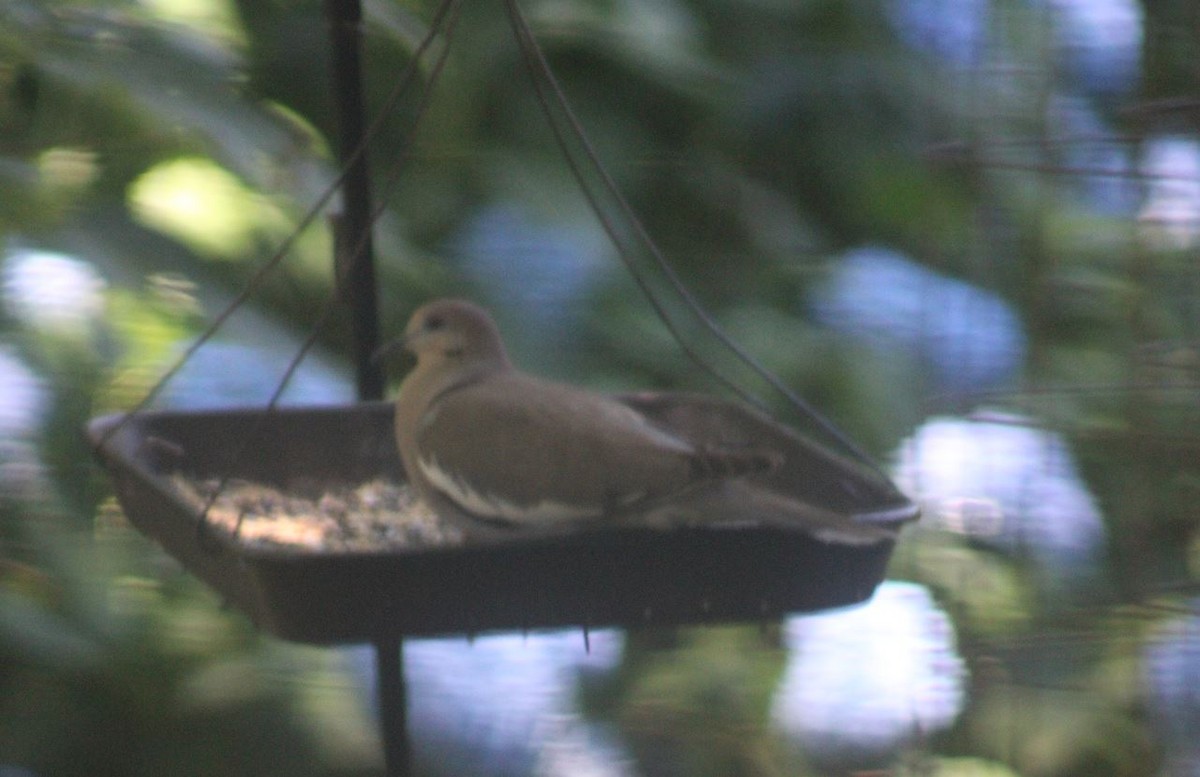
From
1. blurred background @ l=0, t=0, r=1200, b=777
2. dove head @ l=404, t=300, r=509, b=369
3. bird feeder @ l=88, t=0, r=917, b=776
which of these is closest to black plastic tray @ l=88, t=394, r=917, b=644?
bird feeder @ l=88, t=0, r=917, b=776

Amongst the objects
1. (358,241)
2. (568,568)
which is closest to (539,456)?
(568,568)

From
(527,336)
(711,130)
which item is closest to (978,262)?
(711,130)

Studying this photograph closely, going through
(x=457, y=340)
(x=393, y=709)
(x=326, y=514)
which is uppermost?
(x=457, y=340)

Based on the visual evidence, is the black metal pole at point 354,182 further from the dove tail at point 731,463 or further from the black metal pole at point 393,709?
the dove tail at point 731,463

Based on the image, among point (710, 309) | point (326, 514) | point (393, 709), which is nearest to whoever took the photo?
point (326, 514)

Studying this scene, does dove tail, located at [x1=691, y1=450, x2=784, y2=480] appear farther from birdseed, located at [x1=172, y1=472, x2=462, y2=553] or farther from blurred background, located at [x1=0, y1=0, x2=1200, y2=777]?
blurred background, located at [x1=0, y1=0, x2=1200, y2=777]

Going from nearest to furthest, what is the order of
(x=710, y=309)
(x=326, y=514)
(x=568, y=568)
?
(x=568, y=568)
(x=326, y=514)
(x=710, y=309)

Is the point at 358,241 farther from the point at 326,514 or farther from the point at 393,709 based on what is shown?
the point at 393,709

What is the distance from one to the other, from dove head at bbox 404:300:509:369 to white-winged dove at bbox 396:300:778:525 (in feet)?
0.26

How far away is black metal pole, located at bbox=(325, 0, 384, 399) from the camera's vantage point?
132cm

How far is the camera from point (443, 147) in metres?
1.85

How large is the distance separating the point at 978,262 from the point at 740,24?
1.29 feet

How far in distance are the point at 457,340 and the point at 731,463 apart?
36cm

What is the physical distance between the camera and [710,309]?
1.84 meters
